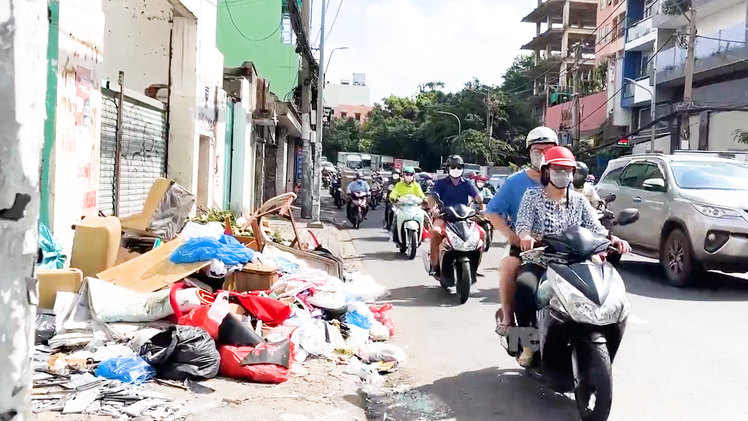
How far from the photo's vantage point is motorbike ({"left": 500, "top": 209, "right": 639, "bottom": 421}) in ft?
14.8

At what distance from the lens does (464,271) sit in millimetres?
9273

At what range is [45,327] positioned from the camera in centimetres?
584

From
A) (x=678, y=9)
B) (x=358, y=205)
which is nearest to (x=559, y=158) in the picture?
(x=358, y=205)

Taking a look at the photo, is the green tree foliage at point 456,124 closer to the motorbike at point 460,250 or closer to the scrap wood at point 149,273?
the motorbike at point 460,250

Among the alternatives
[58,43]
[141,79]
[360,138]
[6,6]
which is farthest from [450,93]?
[6,6]

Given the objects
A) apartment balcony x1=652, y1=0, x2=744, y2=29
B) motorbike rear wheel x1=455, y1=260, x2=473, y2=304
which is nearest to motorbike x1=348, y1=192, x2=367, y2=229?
motorbike rear wheel x1=455, y1=260, x2=473, y2=304

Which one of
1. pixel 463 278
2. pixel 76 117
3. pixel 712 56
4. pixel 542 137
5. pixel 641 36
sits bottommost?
pixel 463 278

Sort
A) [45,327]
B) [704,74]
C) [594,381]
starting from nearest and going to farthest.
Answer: [594,381]
[45,327]
[704,74]

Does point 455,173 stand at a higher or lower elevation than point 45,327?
higher

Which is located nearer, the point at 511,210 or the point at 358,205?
the point at 511,210

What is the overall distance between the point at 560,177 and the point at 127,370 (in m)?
3.23

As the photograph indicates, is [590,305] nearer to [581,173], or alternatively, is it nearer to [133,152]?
[581,173]

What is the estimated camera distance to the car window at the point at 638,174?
471 inches

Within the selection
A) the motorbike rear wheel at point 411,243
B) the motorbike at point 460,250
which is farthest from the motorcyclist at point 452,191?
the motorbike rear wheel at point 411,243
